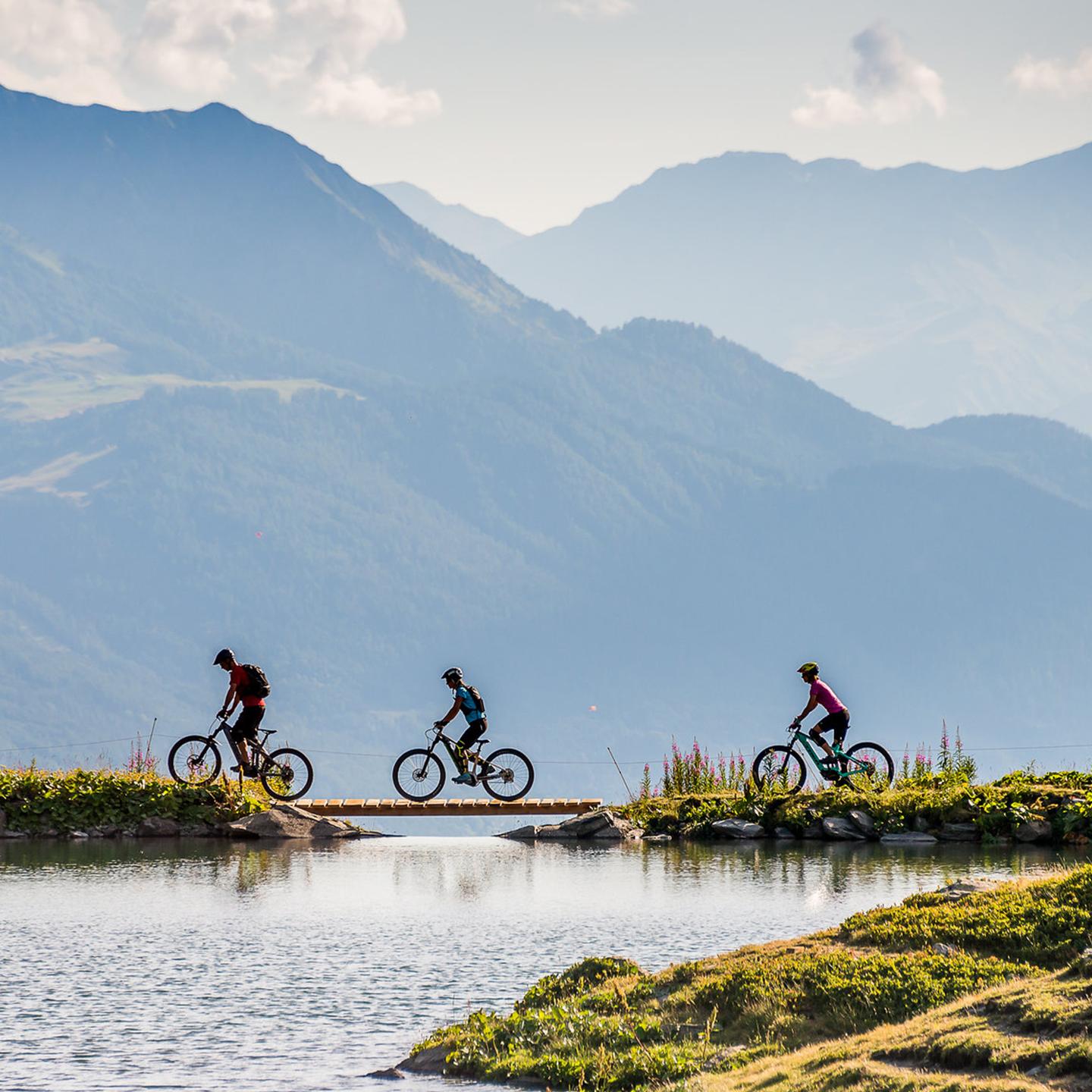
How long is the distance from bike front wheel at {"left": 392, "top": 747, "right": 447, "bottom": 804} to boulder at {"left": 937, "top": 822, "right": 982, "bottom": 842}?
8.00 meters

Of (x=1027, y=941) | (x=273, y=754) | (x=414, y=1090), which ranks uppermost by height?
(x=273, y=754)

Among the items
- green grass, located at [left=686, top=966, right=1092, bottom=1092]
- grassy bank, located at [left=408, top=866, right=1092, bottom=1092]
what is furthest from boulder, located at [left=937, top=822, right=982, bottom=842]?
green grass, located at [left=686, top=966, right=1092, bottom=1092]

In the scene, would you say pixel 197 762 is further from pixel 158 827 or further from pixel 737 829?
pixel 737 829

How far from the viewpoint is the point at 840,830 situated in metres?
22.3

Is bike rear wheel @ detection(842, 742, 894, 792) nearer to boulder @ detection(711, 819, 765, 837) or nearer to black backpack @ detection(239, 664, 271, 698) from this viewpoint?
boulder @ detection(711, 819, 765, 837)

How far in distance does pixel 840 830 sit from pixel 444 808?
269 inches

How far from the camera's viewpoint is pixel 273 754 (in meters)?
25.0

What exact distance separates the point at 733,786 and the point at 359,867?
7418 millimetres

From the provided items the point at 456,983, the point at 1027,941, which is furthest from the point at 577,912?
the point at 1027,941

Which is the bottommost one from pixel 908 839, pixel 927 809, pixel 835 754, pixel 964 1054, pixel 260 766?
pixel 964 1054

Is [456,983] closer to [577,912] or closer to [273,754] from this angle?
[577,912]

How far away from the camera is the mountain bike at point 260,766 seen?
24359 mm

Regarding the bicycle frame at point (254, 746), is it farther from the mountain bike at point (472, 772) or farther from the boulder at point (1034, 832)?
the boulder at point (1034, 832)

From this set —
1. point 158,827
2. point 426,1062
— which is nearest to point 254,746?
point 158,827
